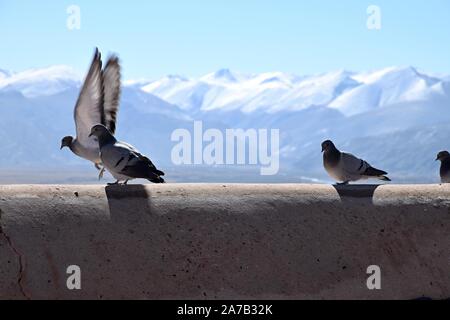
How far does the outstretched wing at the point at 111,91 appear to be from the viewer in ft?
40.6

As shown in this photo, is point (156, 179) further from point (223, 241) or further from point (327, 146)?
point (327, 146)

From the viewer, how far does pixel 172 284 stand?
9578mm

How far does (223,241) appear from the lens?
981 cm

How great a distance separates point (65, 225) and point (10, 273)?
0.87 metres

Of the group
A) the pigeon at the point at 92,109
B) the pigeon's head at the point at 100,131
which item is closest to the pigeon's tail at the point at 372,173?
the pigeon's head at the point at 100,131

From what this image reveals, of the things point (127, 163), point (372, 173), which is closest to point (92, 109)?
point (127, 163)

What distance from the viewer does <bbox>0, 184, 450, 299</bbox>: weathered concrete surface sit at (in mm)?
9320

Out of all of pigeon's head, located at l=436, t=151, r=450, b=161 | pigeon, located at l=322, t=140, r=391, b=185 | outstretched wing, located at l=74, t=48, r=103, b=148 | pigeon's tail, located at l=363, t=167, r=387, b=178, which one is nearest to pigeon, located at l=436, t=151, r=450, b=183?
pigeon's head, located at l=436, t=151, r=450, b=161

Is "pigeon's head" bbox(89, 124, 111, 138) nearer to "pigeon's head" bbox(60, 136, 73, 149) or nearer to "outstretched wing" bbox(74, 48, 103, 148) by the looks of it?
"outstretched wing" bbox(74, 48, 103, 148)

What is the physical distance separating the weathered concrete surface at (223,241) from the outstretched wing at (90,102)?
7.73 feet

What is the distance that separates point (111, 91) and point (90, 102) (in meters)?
0.60
